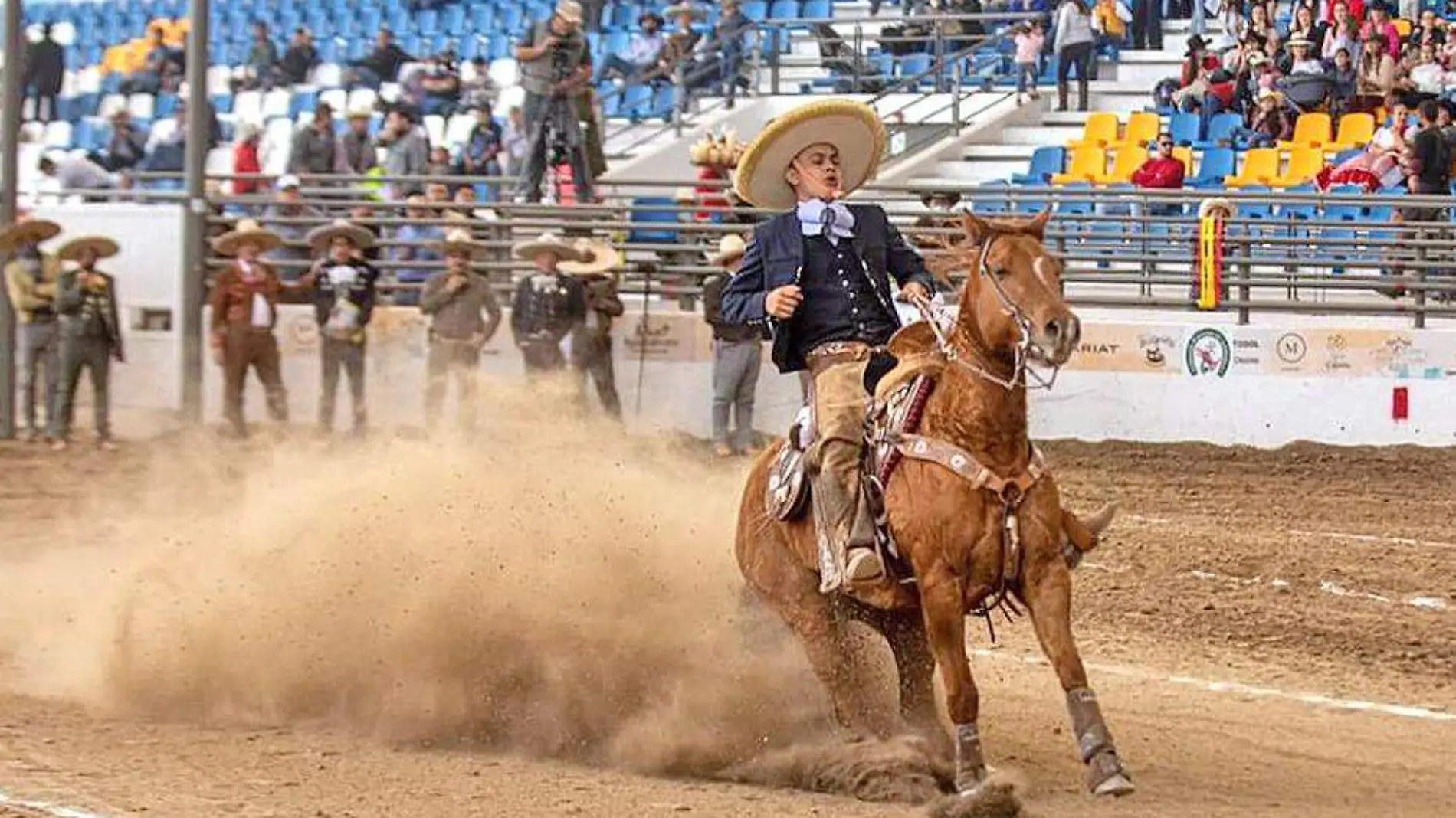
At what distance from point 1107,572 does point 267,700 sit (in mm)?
5765

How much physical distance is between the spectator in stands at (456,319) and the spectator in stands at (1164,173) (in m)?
6.14

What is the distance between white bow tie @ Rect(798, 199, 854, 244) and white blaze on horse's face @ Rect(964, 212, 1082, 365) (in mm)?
943

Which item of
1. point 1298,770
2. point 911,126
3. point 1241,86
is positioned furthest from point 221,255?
point 1298,770

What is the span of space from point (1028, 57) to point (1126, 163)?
280 centimetres

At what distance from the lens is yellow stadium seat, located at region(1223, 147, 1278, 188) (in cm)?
2270

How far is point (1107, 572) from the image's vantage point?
13891 millimetres

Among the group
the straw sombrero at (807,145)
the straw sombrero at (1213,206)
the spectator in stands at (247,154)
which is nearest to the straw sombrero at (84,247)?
the spectator in stands at (247,154)

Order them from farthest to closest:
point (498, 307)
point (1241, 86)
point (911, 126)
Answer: point (911, 126) < point (1241, 86) < point (498, 307)

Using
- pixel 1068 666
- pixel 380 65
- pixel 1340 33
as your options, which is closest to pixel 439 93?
pixel 380 65

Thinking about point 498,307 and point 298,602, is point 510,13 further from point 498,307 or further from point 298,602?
point 298,602

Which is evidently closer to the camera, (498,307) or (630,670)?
(630,670)

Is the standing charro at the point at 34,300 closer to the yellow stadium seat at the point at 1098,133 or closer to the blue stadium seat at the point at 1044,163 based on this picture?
the blue stadium seat at the point at 1044,163

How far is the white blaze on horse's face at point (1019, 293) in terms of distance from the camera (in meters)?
7.36

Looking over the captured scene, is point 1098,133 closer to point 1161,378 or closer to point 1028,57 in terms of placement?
point 1028,57
